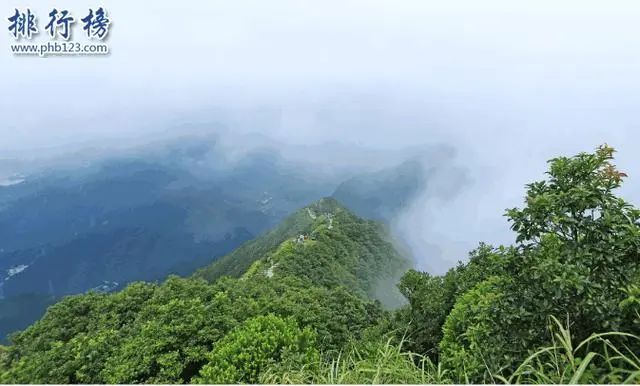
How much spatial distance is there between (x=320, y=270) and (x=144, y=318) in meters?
27.2

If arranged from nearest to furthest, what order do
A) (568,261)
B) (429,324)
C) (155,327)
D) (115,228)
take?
(568,261) < (429,324) < (155,327) < (115,228)

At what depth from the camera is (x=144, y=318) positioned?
1274 centimetres

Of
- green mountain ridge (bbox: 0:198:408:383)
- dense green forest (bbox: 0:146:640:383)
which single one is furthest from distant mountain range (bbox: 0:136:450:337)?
dense green forest (bbox: 0:146:640:383)

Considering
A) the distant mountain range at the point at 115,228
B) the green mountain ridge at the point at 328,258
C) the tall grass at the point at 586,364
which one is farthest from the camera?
the distant mountain range at the point at 115,228

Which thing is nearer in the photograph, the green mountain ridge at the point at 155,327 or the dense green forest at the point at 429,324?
the dense green forest at the point at 429,324

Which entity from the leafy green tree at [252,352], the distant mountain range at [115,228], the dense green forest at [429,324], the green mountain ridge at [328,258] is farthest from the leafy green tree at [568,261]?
the distant mountain range at [115,228]

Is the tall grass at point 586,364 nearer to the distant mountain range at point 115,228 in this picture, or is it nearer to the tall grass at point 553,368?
the tall grass at point 553,368

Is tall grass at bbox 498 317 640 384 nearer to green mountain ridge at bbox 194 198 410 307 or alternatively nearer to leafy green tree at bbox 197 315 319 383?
leafy green tree at bbox 197 315 319 383

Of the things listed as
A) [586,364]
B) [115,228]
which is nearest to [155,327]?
[586,364]

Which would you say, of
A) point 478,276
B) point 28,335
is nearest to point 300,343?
point 478,276

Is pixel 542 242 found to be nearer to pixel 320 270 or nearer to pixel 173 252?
pixel 320 270

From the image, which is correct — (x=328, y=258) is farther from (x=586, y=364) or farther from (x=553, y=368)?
(x=586, y=364)

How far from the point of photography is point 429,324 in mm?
8695

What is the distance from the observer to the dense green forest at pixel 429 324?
3.07m
